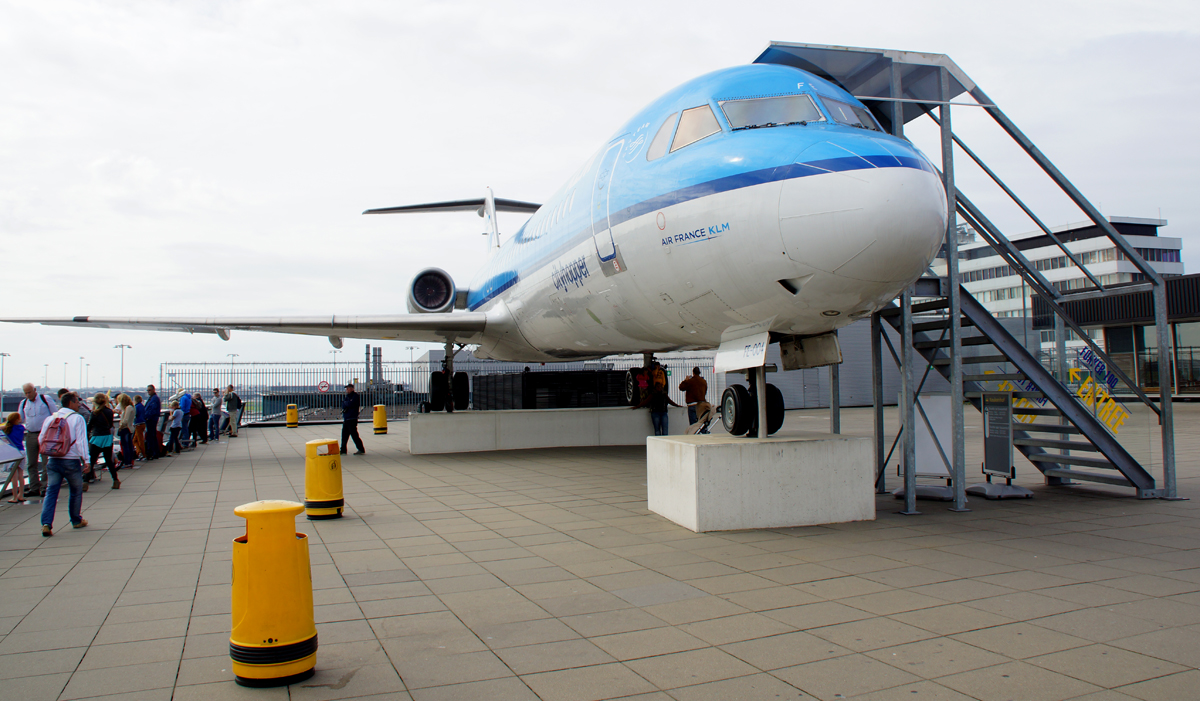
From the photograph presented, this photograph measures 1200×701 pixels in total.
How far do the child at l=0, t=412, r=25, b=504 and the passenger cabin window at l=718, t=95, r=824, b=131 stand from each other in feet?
34.6

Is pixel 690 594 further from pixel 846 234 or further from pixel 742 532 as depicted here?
pixel 846 234

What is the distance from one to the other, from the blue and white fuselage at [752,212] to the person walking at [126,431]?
10.6m

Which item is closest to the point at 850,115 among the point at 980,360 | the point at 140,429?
the point at 980,360

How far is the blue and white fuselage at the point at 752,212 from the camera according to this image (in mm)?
6031

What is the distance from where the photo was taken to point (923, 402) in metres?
10.6

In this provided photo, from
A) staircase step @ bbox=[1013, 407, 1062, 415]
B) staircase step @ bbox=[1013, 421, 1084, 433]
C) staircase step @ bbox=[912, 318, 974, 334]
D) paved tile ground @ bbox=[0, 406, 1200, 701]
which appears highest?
staircase step @ bbox=[912, 318, 974, 334]

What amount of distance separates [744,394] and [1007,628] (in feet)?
13.1

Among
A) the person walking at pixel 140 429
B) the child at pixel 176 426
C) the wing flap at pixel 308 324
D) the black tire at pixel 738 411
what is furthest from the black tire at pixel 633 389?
the child at pixel 176 426

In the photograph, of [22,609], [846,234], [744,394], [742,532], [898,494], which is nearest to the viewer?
[22,609]

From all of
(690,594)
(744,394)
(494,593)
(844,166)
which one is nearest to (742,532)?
(744,394)

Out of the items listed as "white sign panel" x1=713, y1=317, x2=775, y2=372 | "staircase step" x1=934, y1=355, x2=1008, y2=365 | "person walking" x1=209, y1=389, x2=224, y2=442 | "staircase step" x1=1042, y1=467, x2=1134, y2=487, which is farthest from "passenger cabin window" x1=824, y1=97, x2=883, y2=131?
"person walking" x1=209, y1=389, x2=224, y2=442

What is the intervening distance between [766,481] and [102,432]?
34.6 ft

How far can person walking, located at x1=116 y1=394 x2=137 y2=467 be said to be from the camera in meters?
14.7

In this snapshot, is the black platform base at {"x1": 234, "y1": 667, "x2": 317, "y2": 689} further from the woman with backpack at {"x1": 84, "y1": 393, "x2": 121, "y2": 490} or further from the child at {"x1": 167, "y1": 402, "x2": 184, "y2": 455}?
the child at {"x1": 167, "y1": 402, "x2": 184, "y2": 455}
